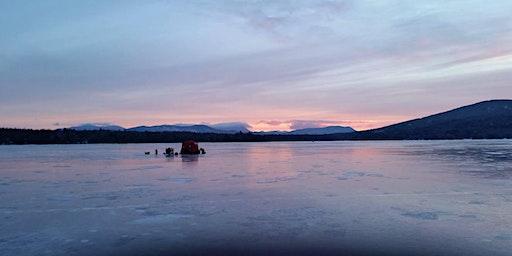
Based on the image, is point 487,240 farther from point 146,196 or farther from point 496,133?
point 496,133

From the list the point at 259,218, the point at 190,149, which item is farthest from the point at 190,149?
the point at 259,218

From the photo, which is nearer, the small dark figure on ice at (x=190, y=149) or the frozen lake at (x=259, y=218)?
the frozen lake at (x=259, y=218)

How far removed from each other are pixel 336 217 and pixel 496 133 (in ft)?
508

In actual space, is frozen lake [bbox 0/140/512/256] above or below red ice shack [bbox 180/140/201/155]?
below

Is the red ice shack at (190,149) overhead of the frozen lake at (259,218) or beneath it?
overhead

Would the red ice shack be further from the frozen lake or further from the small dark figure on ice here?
the frozen lake

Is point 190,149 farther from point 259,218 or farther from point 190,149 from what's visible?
point 259,218

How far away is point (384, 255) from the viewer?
608 centimetres

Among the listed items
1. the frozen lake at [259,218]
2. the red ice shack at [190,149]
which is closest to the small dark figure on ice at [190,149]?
the red ice shack at [190,149]

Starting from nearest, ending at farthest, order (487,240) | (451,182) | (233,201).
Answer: (487,240) < (233,201) < (451,182)

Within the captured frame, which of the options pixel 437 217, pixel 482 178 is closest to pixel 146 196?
pixel 437 217

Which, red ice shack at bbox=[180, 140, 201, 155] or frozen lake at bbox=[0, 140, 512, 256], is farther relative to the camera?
red ice shack at bbox=[180, 140, 201, 155]

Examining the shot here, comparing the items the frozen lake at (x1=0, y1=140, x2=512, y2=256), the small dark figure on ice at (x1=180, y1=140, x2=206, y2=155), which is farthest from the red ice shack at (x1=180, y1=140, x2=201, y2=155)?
the frozen lake at (x1=0, y1=140, x2=512, y2=256)

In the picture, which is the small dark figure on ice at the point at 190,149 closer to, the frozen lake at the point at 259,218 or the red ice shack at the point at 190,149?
the red ice shack at the point at 190,149
